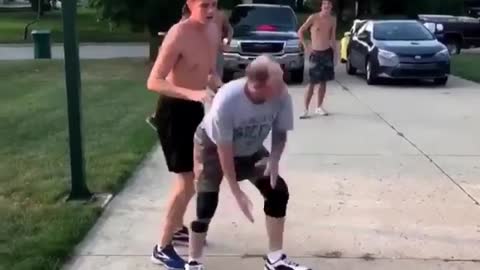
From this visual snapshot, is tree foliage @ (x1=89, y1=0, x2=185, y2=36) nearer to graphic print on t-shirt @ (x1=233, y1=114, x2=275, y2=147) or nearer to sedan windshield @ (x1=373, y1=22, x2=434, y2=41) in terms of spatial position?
sedan windshield @ (x1=373, y1=22, x2=434, y2=41)

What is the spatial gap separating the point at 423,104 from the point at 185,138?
9.30 metres

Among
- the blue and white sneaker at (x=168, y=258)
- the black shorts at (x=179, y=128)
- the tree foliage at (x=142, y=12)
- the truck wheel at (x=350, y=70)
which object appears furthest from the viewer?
the tree foliage at (x=142, y=12)

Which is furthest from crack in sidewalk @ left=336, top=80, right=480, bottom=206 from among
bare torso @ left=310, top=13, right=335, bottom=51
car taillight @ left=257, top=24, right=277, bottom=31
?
car taillight @ left=257, top=24, right=277, bottom=31

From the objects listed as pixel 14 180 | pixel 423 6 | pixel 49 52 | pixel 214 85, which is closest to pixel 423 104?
pixel 14 180

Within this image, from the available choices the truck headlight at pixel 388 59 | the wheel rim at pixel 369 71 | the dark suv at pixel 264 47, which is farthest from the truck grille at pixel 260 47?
the truck headlight at pixel 388 59

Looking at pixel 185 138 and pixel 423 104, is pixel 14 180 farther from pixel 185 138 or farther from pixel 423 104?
pixel 423 104

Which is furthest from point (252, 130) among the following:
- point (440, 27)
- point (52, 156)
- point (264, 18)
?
point (440, 27)

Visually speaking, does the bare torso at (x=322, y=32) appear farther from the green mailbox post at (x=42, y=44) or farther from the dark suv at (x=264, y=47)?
the green mailbox post at (x=42, y=44)

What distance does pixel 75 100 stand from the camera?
665 centimetres

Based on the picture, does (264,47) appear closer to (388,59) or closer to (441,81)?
(388,59)

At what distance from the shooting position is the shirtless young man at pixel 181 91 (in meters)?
4.69

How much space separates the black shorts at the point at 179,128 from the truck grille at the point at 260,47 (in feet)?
42.3

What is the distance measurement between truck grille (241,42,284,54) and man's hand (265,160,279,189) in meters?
13.2

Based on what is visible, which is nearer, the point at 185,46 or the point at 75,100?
the point at 185,46
